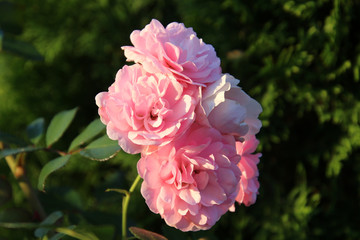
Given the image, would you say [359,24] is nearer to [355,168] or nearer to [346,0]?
[346,0]

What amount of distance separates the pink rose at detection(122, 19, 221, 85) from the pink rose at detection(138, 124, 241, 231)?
0.08m

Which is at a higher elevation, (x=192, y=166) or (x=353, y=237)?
(x=192, y=166)

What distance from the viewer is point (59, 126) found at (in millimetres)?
918

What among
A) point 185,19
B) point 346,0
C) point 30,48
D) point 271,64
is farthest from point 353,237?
point 30,48

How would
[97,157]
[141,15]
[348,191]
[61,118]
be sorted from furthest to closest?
[141,15], [348,191], [61,118], [97,157]

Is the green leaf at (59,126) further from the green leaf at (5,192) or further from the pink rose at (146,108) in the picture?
the pink rose at (146,108)

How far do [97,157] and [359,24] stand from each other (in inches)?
36.2

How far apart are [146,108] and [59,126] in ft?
1.24

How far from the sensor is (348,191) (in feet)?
4.73

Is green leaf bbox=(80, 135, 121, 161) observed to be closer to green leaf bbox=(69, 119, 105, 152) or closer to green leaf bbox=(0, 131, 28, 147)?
green leaf bbox=(69, 119, 105, 152)

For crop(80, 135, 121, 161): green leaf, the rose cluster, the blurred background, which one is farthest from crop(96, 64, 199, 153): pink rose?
the blurred background

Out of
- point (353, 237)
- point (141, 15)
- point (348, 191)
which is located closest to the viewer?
point (353, 237)

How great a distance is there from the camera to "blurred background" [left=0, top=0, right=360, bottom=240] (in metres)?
1.22

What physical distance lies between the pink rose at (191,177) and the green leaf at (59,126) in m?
0.34
